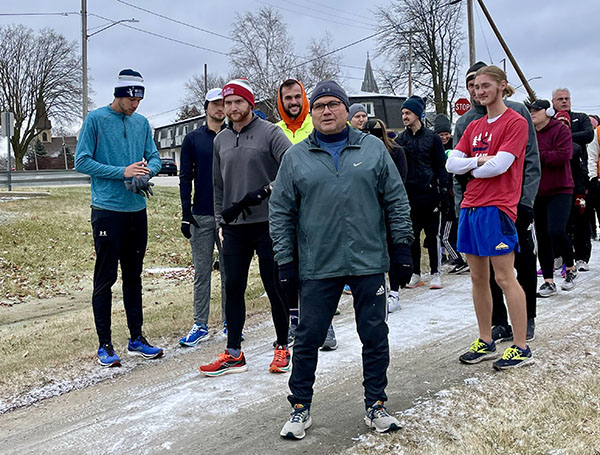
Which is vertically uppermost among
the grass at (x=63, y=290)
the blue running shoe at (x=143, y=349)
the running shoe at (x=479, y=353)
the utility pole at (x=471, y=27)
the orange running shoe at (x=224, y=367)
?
the utility pole at (x=471, y=27)

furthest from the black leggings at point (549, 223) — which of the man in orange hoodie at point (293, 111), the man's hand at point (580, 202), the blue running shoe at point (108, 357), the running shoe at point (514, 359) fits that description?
the blue running shoe at point (108, 357)

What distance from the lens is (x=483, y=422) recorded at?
3.88m

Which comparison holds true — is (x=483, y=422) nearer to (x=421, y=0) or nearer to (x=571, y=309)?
(x=571, y=309)

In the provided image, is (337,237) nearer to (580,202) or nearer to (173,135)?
(580,202)

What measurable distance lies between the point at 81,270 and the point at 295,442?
31.8 ft

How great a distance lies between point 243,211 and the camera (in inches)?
205

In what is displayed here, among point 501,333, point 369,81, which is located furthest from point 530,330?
point 369,81

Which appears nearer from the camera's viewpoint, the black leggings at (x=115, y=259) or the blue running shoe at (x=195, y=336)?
the black leggings at (x=115, y=259)

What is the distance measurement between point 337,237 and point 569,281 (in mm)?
5051

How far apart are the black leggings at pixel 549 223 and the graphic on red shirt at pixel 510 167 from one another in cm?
255

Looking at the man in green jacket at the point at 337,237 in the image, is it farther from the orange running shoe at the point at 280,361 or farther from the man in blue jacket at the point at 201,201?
the man in blue jacket at the point at 201,201

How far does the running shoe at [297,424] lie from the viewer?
3.88 meters

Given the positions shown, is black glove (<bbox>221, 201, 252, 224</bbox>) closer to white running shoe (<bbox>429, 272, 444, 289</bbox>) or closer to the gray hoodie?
the gray hoodie

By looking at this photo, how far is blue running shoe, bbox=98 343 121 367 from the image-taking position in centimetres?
564
